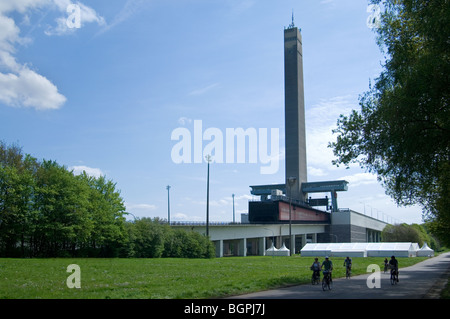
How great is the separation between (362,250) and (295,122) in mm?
62562

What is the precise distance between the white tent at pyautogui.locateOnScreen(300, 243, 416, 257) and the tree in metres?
58.5

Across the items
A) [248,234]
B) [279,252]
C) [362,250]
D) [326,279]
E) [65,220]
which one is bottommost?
[279,252]

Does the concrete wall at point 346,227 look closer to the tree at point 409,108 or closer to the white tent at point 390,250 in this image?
the white tent at point 390,250

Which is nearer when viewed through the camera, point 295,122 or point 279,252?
point 279,252

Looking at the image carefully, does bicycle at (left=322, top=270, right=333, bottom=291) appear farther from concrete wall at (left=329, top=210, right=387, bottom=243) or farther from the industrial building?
concrete wall at (left=329, top=210, right=387, bottom=243)

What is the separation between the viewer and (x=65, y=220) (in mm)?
52875

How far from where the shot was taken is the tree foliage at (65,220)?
49.2m

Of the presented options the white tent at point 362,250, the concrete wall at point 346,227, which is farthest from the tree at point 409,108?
the concrete wall at point 346,227

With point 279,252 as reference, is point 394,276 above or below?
above

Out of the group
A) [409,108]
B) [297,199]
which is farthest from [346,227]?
[409,108]

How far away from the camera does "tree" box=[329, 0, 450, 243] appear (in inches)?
687

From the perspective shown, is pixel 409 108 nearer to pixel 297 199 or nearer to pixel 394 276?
pixel 394 276

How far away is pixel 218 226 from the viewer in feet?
267
